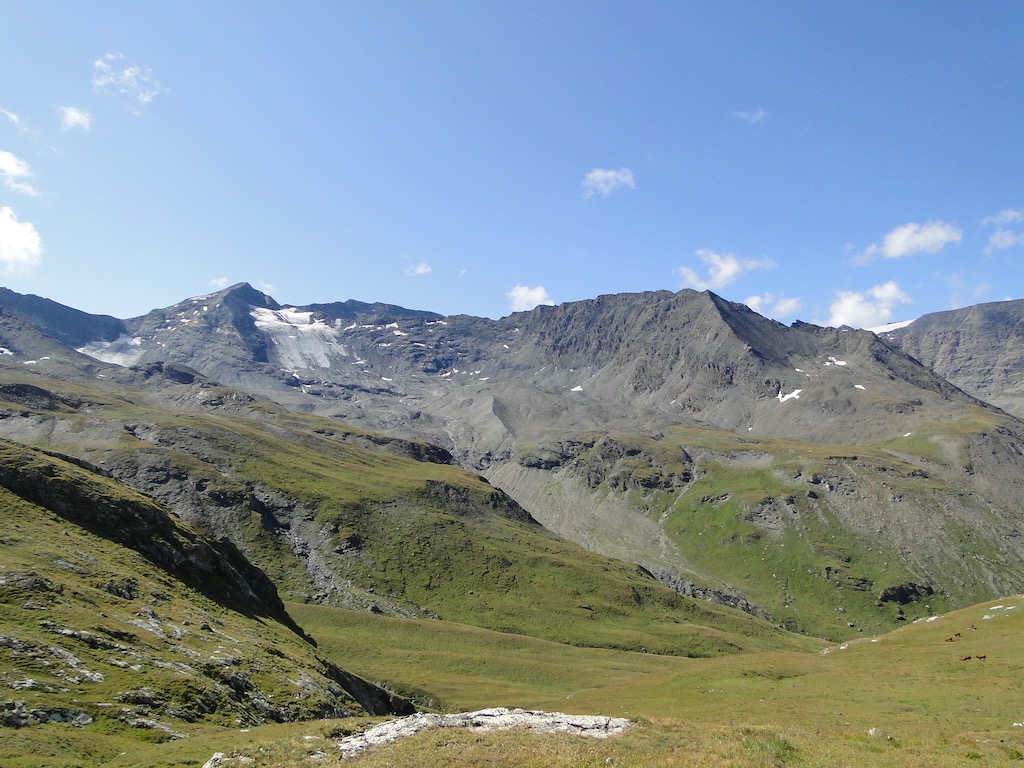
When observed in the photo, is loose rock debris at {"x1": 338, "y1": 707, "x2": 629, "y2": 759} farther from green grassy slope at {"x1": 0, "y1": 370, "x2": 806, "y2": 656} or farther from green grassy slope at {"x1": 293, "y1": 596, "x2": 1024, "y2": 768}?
green grassy slope at {"x1": 0, "y1": 370, "x2": 806, "y2": 656}

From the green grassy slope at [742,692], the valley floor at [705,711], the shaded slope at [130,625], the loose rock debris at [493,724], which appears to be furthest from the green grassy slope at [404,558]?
the loose rock debris at [493,724]

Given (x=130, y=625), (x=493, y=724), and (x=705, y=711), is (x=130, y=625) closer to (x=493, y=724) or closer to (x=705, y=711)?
(x=493, y=724)

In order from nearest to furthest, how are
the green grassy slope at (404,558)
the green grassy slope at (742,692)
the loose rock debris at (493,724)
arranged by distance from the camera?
the green grassy slope at (742,692) → the loose rock debris at (493,724) → the green grassy slope at (404,558)

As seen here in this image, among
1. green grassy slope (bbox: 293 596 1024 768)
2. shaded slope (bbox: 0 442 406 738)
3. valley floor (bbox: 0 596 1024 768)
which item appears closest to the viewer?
valley floor (bbox: 0 596 1024 768)

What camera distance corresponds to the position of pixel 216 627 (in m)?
55.8

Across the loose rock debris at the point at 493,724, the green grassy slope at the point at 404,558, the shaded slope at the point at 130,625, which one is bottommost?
the green grassy slope at the point at 404,558

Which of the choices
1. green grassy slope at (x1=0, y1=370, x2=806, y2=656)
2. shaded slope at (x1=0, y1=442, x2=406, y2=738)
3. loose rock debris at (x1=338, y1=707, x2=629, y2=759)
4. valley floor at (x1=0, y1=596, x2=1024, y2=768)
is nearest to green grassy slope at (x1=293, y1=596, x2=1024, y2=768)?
valley floor at (x1=0, y1=596, x2=1024, y2=768)

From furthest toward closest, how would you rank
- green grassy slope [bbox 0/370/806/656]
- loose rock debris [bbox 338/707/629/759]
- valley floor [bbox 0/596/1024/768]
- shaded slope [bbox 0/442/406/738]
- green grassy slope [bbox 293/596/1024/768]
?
green grassy slope [bbox 0/370/806/656] < shaded slope [bbox 0/442/406/738] < loose rock debris [bbox 338/707/629/759] < green grassy slope [bbox 293/596/1024/768] < valley floor [bbox 0/596/1024/768]

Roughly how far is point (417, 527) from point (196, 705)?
144m

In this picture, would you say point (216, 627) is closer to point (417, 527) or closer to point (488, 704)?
point (488, 704)

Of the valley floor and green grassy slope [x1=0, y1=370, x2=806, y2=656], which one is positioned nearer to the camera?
the valley floor

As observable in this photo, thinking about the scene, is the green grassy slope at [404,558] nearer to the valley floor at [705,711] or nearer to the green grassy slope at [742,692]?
the green grassy slope at [742,692]

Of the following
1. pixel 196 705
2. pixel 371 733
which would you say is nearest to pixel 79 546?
pixel 196 705

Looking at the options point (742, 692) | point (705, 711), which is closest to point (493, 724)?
point (705, 711)
